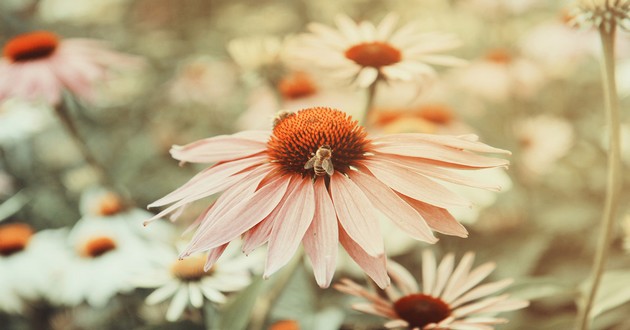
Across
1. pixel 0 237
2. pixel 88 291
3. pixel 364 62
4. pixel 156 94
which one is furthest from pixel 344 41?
pixel 156 94

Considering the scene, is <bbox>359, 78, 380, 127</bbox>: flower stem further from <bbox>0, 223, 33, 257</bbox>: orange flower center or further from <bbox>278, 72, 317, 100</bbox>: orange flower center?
<bbox>0, 223, 33, 257</bbox>: orange flower center

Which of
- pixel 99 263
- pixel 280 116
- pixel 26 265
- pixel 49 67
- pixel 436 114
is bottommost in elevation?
pixel 26 265

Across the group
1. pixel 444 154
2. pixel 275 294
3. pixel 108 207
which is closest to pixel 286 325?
pixel 275 294

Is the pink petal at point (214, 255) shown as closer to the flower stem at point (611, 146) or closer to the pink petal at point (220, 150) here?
the pink petal at point (220, 150)

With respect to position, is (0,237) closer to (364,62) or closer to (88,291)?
(88,291)

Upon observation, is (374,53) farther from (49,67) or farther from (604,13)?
(49,67)

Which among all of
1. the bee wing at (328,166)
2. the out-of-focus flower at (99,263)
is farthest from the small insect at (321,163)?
the out-of-focus flower at (99,263)
